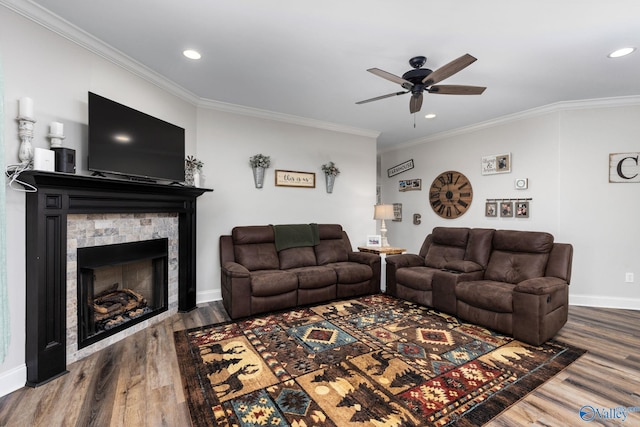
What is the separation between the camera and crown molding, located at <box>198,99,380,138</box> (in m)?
4.02

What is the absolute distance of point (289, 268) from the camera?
409cm

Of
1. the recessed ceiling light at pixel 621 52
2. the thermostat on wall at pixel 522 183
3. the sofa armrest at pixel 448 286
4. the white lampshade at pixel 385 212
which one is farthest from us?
the white lampshade at pixel 385 212

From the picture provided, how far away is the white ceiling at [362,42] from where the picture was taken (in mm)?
2143

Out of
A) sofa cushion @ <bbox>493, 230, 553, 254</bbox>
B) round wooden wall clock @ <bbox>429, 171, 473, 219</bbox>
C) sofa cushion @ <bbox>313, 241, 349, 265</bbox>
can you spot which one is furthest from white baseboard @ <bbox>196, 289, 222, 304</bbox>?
round wooden wall clock @ <bbox>429, 171, 473, 219</bbox>

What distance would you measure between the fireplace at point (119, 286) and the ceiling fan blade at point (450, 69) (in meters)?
3.14

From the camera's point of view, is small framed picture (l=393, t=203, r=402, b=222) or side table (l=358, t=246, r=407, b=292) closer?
side table (l=358, t=246, r=407, b=292)

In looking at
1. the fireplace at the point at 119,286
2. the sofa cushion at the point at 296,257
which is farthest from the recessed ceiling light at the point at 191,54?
the sofa cushion at the point at 296,257

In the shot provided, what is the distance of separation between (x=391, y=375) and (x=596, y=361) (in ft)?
5.68

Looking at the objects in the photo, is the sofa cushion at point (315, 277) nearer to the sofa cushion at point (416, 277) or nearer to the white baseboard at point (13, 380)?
the sofa cushion at point (416, 277)

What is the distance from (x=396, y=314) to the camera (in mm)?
3494

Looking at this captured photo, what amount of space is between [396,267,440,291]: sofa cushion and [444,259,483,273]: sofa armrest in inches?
8.0

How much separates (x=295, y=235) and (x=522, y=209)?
331cm

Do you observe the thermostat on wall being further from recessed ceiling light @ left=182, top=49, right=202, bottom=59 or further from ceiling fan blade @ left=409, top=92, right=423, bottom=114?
Answer: recessed ceiling light @ left=182, top=49, right=202, bottom=59

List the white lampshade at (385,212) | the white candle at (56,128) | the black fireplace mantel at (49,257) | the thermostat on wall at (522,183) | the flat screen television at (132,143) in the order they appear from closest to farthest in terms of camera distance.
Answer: the black fireplace mantel at (49,257) → the white candle at (56,128) → the flat screen television at (132,143) → the thermostat on wall at (522,183) → the white lampshade at (385,212)
